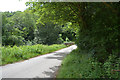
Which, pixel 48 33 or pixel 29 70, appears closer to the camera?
pixel 29 70

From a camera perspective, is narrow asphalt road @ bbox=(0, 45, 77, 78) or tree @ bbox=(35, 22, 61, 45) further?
tree @ bbox=(35, 22, 61, 45)

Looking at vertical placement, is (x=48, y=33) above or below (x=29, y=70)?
above

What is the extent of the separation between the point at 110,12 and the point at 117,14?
45mm

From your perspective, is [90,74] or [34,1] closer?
[90,74]

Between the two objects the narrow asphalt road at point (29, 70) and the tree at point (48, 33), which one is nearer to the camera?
the narrow asphalt road at point (29, 70)

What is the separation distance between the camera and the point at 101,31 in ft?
2.28

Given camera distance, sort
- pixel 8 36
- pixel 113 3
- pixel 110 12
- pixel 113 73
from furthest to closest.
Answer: pixel 8 36 → pixel 113 73 → pixel 113 3 → pixel 110 12

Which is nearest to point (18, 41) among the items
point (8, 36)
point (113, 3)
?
point (8, 36)

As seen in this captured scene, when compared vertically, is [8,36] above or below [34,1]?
below

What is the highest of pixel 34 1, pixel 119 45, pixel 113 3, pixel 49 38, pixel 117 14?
pixel 34 1

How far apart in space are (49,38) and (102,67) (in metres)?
28.9

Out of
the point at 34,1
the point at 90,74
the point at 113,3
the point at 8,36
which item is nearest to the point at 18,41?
the point at 8,36

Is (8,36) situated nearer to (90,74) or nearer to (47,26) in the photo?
(47,26)

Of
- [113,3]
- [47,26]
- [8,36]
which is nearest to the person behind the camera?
[113,3]
